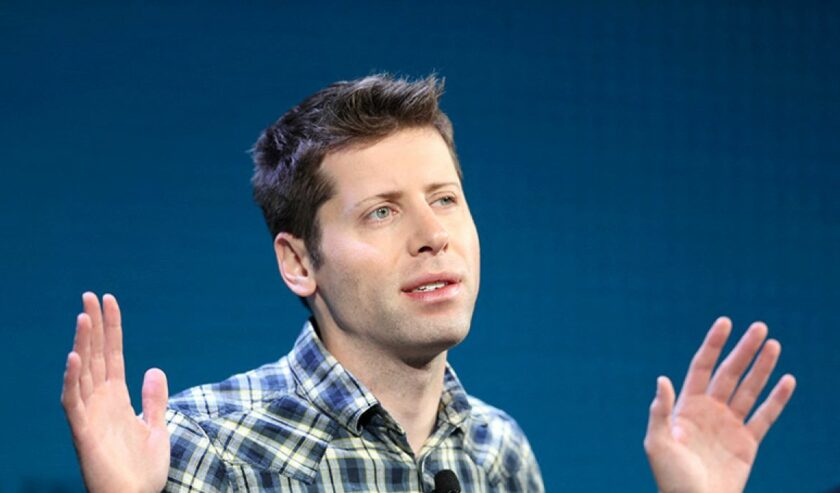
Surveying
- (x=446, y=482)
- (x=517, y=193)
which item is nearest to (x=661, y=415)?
(x=446, y=482)

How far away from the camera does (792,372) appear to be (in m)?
3.29

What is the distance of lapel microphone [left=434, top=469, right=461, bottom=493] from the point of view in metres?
2.09

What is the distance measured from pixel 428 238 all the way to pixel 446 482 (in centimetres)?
42

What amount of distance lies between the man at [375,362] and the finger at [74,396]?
0.46 ft

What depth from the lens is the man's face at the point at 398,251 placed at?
2145 millimetres

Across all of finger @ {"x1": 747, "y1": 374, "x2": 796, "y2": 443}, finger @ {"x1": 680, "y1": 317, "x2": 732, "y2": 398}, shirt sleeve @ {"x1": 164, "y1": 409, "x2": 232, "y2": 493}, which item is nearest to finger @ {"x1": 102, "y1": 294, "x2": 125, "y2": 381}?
shirt sleeve @ {"x1": 164, "y1": 409, "x2": 232, "y2": 493}

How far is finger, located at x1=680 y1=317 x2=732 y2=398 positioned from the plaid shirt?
0.51m

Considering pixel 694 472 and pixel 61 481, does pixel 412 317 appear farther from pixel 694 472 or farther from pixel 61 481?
pixel 61 481

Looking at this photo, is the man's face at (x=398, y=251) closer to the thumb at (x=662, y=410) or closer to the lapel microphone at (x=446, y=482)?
the lapel microphone at (x=446, y=482)

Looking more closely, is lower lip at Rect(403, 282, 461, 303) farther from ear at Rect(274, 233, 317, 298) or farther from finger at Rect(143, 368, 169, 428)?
finger at Rect(143, 368, 169, 428)

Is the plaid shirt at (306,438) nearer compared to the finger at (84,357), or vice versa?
the finger at (84,357)

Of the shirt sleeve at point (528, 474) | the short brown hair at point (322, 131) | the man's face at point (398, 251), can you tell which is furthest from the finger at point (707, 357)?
the short brown hair at point (322, 131)

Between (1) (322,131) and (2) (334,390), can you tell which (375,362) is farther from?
(1) (322,131)

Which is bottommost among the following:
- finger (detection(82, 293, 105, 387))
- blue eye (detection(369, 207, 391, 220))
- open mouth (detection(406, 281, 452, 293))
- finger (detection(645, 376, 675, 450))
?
finger (detection(645, 376, 675, 450))
